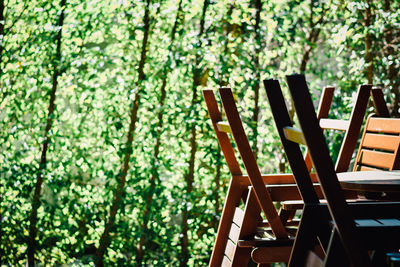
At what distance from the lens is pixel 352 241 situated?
1108 millimetres

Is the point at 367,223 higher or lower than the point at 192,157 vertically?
higher

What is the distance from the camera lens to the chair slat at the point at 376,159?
2.16m

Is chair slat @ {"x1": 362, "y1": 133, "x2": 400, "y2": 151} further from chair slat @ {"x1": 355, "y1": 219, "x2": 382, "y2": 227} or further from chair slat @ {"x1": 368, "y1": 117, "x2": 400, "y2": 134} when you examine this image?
chair slat @ {"x1": 355, "y1": 219, "x2": 382, "y2": 227}

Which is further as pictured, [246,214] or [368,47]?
[368,47]

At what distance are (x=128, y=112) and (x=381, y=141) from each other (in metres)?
1.76

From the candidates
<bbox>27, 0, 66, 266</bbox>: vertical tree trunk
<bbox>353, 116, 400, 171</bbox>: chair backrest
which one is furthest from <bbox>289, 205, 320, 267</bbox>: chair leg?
<bbox>27, 0, 66, 266</bbox>: vertical tree trunk

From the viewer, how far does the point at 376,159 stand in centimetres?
226

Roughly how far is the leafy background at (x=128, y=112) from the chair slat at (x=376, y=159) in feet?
3.19

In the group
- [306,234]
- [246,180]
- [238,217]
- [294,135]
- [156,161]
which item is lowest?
[156,161]

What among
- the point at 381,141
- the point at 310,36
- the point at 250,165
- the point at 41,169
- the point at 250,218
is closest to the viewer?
the point at 250,165

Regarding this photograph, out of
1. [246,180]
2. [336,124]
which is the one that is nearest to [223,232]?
[246,180]

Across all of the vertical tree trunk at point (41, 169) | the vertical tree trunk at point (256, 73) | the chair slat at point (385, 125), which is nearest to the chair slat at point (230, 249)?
the chair slat at point (385, 125)

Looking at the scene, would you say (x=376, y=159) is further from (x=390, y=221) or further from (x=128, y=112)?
(x=128, y=112)

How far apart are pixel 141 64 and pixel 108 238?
1.20m
